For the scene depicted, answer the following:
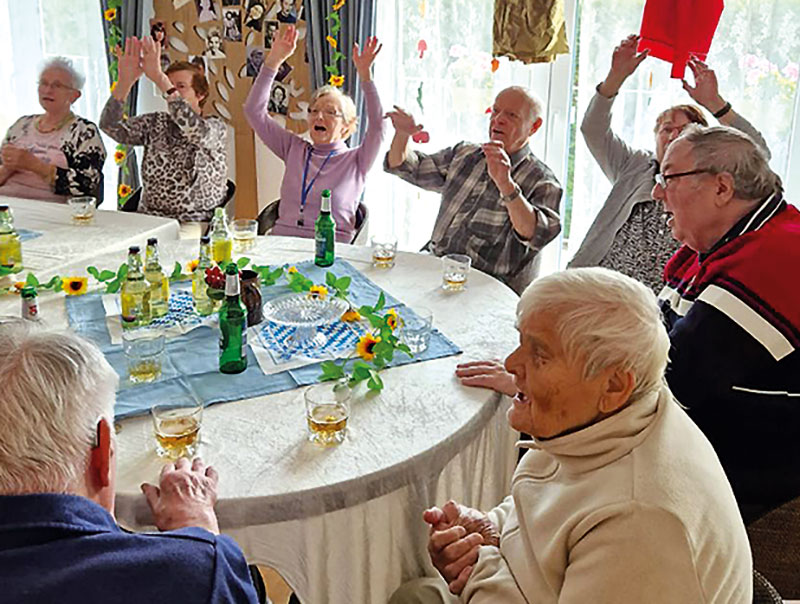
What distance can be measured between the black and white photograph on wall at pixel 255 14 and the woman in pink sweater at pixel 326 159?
2.78 ft

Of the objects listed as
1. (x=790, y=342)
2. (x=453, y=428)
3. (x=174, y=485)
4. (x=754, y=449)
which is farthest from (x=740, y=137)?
(x=174, y=485)

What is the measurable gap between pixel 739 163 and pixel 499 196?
124cm

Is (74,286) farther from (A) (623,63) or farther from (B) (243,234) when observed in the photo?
(A) (623,63)

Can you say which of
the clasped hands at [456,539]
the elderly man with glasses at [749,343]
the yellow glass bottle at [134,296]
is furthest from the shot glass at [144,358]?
the elderly man with glasses at [749,343]

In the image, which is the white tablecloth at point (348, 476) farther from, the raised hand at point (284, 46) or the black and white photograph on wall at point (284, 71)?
the black and white photograph on wall at point (284, 71)

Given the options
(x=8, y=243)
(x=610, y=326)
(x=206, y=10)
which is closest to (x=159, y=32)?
(x=206, y=10)

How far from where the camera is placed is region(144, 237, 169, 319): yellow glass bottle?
2.21 meters

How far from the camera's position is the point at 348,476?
150 cm

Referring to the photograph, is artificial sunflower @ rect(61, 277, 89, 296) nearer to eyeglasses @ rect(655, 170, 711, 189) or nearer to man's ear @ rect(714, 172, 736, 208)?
eyeglasses @ rect(655, 170, 711, 189)

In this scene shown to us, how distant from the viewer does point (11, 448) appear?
101cm

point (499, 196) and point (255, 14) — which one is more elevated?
point (255, 14)

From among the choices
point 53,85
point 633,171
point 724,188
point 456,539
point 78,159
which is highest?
point 53,85

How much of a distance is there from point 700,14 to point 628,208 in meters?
0.80

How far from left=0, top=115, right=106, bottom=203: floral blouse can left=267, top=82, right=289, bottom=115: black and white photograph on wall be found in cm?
98
